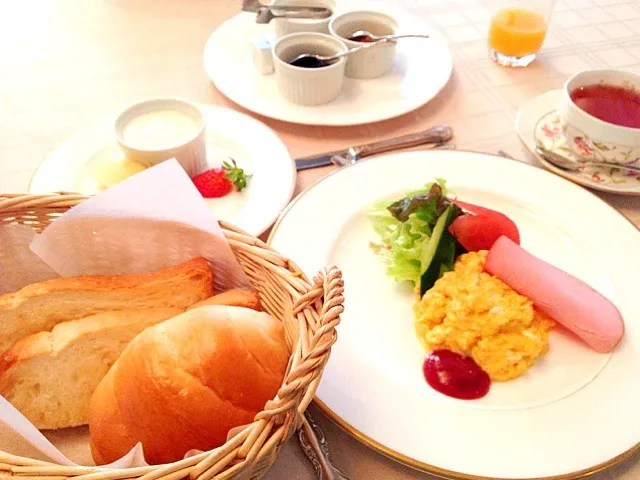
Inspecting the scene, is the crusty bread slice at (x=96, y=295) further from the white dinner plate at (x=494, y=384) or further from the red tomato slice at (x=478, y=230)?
the red tomato slice at (x=478, y=230)

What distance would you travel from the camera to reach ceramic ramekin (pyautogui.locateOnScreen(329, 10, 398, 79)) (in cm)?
160

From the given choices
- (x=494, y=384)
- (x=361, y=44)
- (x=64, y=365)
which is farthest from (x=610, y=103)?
(x=64, y=365)

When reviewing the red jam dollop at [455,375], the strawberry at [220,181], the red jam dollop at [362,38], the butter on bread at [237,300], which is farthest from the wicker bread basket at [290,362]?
the red jam dollop at [362,38]

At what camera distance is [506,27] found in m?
1.71

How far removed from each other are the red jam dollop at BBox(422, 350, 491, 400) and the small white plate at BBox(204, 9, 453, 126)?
2.33ft

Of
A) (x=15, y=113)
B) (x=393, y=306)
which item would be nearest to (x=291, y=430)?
(x=393, y=306)

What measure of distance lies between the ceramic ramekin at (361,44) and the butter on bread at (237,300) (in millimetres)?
938

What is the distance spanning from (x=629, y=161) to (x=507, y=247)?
0.47 meters

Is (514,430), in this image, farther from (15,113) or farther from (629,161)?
(15,113)

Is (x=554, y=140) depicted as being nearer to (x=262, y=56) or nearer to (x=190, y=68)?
(x=262, y=56)

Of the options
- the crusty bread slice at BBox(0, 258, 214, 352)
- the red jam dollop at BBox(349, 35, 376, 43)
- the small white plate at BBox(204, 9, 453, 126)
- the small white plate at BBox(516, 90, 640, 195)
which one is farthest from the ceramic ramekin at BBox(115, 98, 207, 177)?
the small white plate at BBox(516, 90, 640, 195)

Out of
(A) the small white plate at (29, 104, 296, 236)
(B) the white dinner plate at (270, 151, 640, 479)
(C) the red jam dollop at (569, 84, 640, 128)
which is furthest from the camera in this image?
(C) the red jam dollop at (569, 84, 640, 128)

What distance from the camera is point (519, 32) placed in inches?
66.5

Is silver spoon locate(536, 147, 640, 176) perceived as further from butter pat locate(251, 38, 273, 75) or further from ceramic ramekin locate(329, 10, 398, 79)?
butter pat locate(251, 38, 273, 75)
